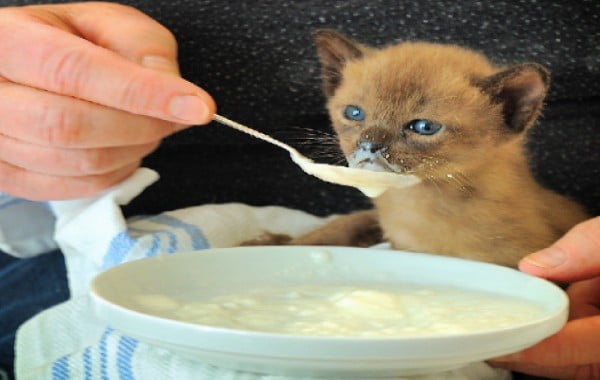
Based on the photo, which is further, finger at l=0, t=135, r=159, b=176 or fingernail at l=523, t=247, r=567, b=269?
finger at l=0, t=135, r=159, b=176

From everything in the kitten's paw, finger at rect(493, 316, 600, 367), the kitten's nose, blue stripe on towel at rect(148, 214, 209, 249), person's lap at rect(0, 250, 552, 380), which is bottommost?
person's lap at rect(0, 250, 552, 380)

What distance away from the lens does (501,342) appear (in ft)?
1.96

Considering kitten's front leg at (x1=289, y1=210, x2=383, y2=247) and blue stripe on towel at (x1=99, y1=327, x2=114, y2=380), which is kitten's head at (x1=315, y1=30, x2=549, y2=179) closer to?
kitten's front leg at (x1=289, y1=210, x2=383, y2=247)

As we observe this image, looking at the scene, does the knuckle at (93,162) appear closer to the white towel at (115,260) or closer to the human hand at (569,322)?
the white towel at (115,260)

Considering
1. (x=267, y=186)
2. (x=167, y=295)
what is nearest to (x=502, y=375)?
(x=167, y=295)

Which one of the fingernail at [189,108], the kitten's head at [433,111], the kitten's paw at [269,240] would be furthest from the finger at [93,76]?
the kitten's paw at [269,240]

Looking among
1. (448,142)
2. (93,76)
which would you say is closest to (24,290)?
(93,76)

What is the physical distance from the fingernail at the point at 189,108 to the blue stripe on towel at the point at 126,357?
0.83 feet

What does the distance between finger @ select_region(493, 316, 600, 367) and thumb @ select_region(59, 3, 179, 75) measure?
565 mm

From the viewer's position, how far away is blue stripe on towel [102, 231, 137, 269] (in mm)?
1047

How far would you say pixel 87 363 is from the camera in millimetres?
864

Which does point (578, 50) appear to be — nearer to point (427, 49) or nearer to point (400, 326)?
point (427, 49)

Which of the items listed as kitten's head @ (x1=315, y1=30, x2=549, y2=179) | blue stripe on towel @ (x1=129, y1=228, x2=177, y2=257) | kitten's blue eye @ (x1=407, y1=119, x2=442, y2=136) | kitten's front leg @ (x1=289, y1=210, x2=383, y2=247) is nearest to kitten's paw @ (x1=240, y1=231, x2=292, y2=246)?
kitten's front leg @ (x1=289, y1=210, x2=383, y2=247)

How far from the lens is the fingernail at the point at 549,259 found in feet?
2.81
